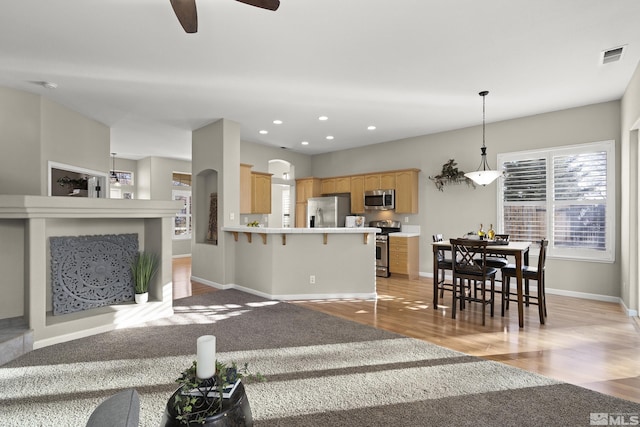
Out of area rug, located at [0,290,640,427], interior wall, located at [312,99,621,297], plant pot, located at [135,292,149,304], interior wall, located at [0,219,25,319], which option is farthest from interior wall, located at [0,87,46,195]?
interior wall, located at [312,99,621,297]

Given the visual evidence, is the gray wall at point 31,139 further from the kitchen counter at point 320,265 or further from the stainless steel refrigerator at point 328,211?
the stainless steel refrigerator at point 328,211

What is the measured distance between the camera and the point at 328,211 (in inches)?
295

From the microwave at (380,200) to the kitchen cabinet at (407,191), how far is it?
0.12 metres

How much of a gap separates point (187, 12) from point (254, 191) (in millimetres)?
4964

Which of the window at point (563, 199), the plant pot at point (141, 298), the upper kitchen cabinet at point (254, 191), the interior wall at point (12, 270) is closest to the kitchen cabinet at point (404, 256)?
the window at point (563, 199)

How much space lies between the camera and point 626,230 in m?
4.16

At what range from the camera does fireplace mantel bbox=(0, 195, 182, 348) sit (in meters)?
3.02

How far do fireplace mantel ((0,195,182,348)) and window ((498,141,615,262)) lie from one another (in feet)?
17.4

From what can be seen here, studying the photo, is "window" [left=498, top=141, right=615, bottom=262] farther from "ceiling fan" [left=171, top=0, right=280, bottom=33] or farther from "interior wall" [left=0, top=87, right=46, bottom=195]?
"interior wall" [left=0, top=87, right=46, bottom=195]

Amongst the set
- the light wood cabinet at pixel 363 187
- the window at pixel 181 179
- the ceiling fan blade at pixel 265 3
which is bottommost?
the light wood cabinet at pixel 363 187

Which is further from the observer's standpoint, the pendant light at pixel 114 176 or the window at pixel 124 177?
the window at pixel 124 177

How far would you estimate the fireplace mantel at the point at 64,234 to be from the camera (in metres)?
3.02

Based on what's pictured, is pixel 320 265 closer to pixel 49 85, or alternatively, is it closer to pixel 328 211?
pixel 328 211

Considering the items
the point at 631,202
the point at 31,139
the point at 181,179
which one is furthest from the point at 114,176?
the point at 631,202
